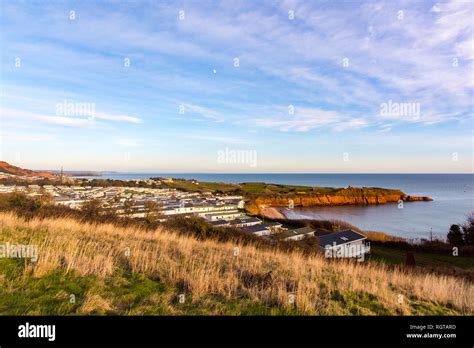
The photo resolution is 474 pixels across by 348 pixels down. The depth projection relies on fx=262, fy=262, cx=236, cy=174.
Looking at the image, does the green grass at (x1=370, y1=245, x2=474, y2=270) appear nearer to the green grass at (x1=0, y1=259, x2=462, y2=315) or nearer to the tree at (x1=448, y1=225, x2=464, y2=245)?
the tree at (x1=448, y1=225, x2=464, y2=245)

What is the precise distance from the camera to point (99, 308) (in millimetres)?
4320

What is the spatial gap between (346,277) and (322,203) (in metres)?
110

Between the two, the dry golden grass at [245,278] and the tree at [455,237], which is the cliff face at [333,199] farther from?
the dry golden grass at [245,278]

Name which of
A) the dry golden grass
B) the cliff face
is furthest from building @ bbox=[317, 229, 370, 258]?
the cliff face

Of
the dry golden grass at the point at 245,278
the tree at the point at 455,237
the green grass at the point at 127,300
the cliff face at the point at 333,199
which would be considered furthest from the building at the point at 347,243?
the cliff face at the point at 333,199

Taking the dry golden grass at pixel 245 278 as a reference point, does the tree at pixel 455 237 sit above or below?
below

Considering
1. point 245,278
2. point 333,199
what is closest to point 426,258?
point 245,278

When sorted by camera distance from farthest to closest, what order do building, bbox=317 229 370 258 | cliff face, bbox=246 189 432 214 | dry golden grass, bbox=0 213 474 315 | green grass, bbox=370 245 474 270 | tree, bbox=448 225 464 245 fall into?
1. cliff face, bbox=246 189 432 214
2. tree, bbox=448 225 464 245
3. building, bbox=317 229 370 258
4. green grass, bbox=370 245 474 270
5. dry golden grass, bbox=0 213 474 315

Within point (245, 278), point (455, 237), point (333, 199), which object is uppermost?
point (245, 278)

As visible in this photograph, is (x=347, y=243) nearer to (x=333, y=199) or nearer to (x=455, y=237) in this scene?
(x=455, y=237)

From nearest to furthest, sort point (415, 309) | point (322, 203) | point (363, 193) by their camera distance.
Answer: point (415, 309)
point (322, 203)
point (363, 193)

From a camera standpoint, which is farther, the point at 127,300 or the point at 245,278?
the point at 245,278
